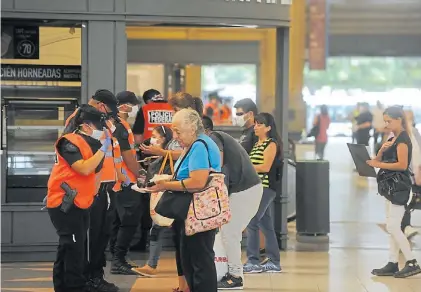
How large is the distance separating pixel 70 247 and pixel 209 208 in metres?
1.45

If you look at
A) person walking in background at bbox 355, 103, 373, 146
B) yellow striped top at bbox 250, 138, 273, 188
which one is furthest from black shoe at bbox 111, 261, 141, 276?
person walking in background at bbox 355, 103, 373, 146

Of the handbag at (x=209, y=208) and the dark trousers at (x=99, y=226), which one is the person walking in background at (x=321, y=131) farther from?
the handbag at (x=209, y=208)

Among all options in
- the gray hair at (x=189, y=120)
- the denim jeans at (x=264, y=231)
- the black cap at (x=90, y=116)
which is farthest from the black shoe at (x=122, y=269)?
the gray hair at (x=189, y=120)

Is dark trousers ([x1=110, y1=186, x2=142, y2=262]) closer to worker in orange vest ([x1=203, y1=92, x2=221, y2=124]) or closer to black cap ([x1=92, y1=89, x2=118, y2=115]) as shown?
black cap ([x1=92, y1=89, x2=118, y2=115])

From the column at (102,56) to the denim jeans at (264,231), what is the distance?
2163 millimetres

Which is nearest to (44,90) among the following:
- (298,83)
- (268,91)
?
(268,91)

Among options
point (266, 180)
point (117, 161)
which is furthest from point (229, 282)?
point (117, 161)

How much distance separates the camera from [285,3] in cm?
1060

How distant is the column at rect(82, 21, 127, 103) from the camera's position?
9844 millimetres

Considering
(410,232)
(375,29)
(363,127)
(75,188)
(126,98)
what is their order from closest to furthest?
(75,188) → (126,98) → (410,232) → (363,127) → (375,29)

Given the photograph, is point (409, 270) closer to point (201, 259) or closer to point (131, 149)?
point (131, 149)

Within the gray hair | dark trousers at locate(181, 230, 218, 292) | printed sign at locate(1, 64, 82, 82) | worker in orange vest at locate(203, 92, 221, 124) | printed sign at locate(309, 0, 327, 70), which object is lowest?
dark trousers at locate(181, 230, 218, 292)

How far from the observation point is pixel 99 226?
26.0 ft

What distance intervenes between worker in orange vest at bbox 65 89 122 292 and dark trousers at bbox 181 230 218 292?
4.93 feet
